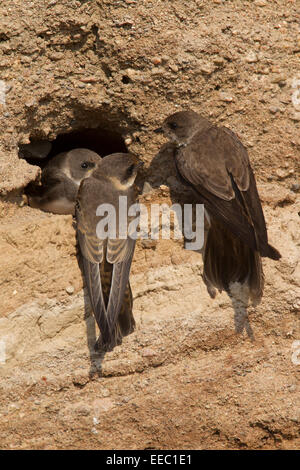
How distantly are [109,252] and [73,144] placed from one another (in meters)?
1.36

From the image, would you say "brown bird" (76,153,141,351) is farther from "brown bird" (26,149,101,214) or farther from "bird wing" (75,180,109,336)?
"brown bird" (26,149,101,214)

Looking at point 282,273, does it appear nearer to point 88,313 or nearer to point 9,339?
point 88,313

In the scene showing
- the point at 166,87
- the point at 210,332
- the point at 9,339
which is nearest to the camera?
Answer: the point at 9,339

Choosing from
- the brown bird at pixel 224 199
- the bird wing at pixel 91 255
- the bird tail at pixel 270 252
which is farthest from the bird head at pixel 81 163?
the bird tail at pixel 270 252

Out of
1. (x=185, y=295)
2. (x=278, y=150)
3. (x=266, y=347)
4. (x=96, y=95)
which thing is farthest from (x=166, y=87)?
(x=266, y=347)

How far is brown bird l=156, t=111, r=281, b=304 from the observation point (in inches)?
122

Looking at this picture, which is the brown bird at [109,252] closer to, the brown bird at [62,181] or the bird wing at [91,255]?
the bird wing at [91,255]

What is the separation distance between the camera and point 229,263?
321cm

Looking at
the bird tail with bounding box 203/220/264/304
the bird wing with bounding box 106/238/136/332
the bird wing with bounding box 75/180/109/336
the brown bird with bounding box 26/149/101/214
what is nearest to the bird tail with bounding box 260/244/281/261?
the bird tail with bounding box 203/220/264/304

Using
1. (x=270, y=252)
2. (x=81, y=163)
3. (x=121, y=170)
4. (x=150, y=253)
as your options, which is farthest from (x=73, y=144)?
(x=270, y=252)

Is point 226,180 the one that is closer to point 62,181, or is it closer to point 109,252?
point 109,252

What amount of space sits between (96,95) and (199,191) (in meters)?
0.67

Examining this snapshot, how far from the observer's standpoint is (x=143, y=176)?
11.7ft

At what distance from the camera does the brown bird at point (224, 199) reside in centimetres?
310
